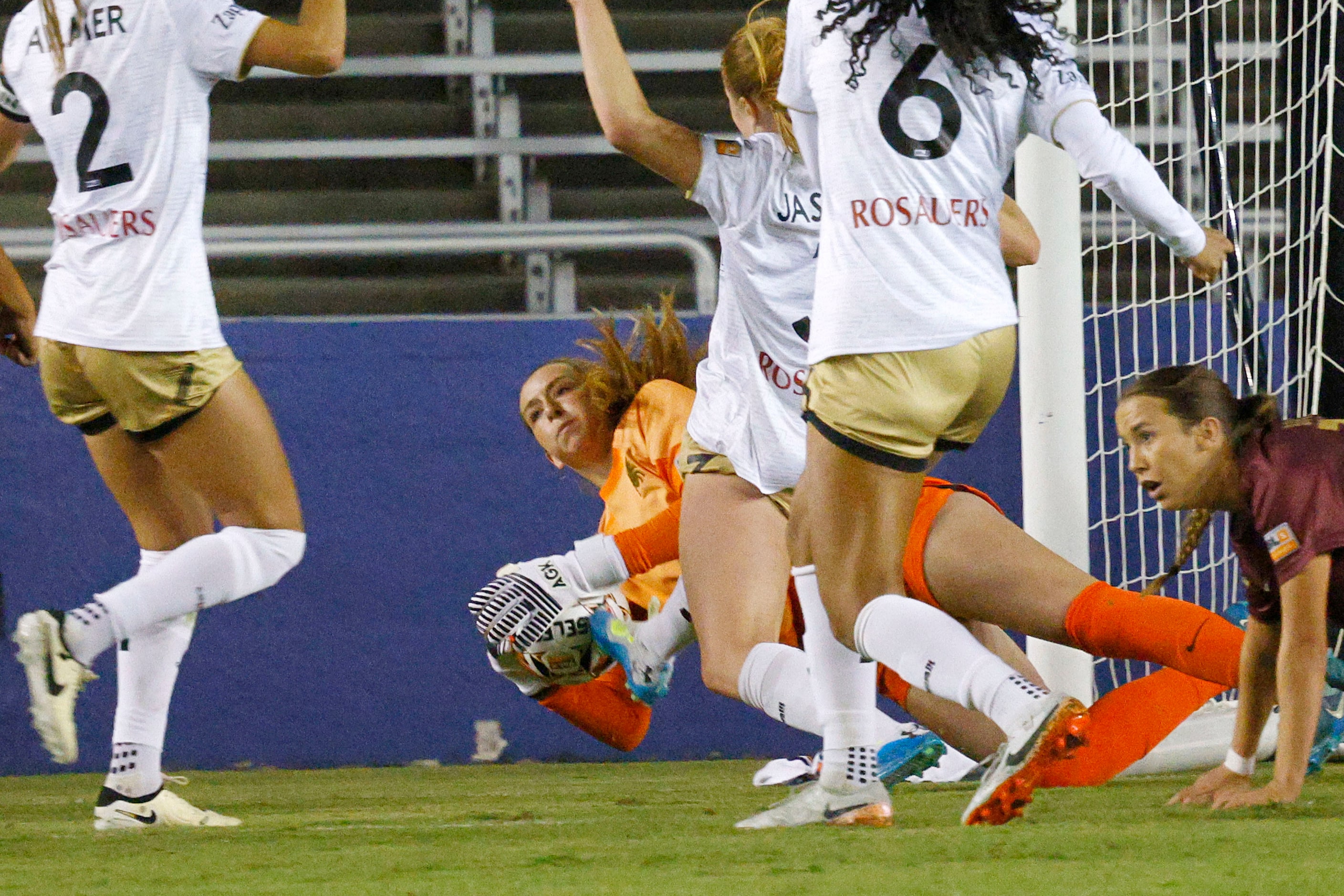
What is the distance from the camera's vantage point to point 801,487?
239 cm

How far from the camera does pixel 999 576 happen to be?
288cm

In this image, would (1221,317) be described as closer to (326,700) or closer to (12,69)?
(326,700)

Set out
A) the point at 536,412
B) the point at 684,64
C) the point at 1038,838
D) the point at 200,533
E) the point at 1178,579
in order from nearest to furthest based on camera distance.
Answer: the point at 1038,838
the point at 200,533
the point at 536,412
the point at 1178,579
the point at 684,64

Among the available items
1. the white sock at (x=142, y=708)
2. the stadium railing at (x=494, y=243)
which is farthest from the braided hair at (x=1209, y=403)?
the stadium railing at (x=494, y=243)

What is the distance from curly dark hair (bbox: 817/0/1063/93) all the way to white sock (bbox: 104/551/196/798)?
57.7 inches

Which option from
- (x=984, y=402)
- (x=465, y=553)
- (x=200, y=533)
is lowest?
(x=465, y=553)

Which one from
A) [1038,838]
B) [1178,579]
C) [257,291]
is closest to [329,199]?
[257,291]

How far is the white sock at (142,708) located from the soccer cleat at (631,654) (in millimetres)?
862

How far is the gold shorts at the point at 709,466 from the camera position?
2.97 m

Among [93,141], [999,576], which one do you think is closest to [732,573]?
[999,576]

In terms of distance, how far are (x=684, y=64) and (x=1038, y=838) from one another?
521 cm

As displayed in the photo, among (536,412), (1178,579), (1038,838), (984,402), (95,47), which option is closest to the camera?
(1038,838)

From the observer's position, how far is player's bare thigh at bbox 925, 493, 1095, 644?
9.30 ft

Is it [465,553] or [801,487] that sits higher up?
[801,487]
